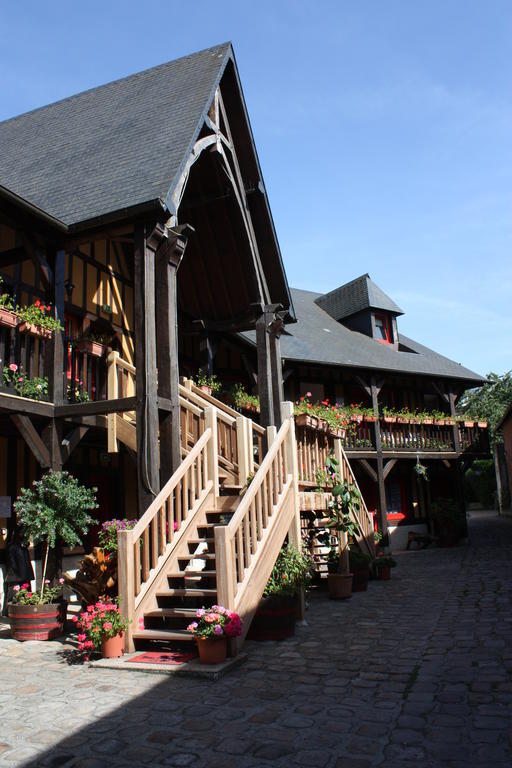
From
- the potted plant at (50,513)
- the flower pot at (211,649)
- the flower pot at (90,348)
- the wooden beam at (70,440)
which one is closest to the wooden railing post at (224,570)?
the flower pot at (211,649)

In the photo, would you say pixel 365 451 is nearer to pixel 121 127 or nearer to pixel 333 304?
pixel 333 304

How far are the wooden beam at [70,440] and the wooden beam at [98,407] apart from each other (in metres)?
0.46

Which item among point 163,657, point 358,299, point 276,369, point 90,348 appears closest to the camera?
point 163,657

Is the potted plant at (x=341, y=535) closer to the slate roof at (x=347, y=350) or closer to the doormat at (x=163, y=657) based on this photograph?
the doormat at (x=163, y=657)

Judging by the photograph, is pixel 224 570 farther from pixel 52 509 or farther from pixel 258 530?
pixel 52 509

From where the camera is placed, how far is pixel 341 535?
947 cm

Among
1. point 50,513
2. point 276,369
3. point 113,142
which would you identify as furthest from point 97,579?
point 113,142

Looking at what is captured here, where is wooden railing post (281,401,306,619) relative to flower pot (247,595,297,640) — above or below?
above

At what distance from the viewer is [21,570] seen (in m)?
8.30

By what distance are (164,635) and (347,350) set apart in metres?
14.1

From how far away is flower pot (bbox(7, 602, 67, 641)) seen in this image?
23.2 ft

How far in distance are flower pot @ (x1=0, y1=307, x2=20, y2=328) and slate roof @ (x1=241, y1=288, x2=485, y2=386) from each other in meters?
9.09

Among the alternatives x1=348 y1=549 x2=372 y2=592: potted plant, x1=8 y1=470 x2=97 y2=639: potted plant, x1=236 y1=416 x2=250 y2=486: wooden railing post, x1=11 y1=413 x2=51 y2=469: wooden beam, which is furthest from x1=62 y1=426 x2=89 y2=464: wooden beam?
x1=348 y1=549 x2=372 y2=592: potted plant

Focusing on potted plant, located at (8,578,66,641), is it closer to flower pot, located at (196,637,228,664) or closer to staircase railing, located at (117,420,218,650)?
staircase railing, located at (117,420,218,650)
